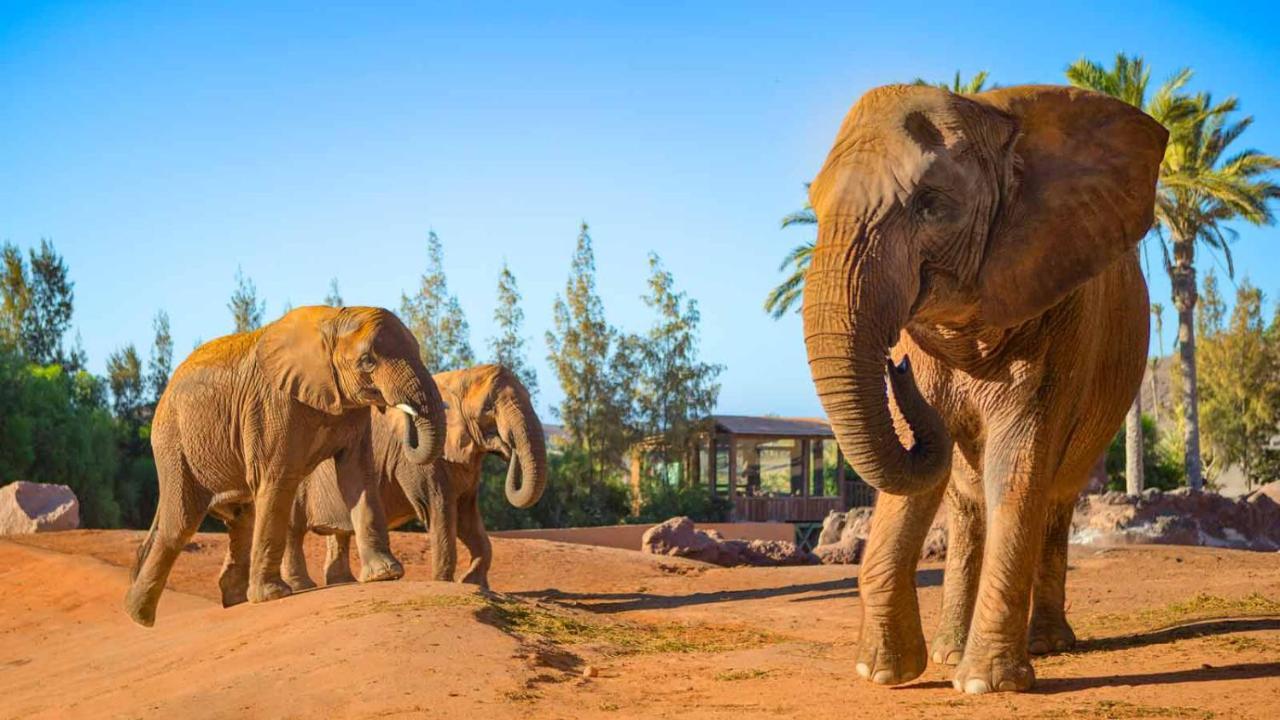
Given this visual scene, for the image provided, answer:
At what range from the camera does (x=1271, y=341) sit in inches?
1848

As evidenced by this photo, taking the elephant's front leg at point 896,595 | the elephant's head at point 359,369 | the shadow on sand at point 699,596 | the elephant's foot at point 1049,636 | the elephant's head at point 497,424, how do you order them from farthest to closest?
the shadow on sand at point 699,596 → the elephant's head at point 497,424 → the elephant's head at point 359,369 → the elephant's foot at point 1049,636 → the elephant's front leg at point 896,595

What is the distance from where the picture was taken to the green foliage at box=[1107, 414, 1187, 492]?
36938 millimetres

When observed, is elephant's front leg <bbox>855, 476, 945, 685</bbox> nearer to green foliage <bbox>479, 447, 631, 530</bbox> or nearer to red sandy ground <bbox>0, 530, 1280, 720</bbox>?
red sandy ground <bbox>0, 530, 1280, 720</bbox>

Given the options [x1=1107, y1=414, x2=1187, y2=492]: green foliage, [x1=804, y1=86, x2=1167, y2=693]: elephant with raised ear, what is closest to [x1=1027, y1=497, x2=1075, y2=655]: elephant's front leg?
[x1=804, y1=86, x2=1167, y2=693]: elephant with raised ear

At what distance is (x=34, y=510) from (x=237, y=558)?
10.6m

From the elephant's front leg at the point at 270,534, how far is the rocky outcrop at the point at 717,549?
10.6 meters

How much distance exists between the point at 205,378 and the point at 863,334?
7550 mm

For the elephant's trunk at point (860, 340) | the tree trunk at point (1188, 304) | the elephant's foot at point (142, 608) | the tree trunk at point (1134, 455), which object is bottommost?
the elephant's foot at point (142, 608)

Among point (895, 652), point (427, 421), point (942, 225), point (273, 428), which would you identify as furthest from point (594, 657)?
point (273, 428)

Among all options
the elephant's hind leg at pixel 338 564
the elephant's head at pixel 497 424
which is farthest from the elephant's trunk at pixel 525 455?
the elephant's hind leg at pixel 338 564

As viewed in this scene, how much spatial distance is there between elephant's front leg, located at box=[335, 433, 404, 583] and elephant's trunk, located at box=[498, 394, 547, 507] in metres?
2.02

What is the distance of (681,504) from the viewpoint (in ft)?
108

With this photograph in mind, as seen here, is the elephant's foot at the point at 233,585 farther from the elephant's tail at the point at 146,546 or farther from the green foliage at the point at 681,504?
the green foliage at the point at 681,504

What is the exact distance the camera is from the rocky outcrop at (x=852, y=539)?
704 inches
